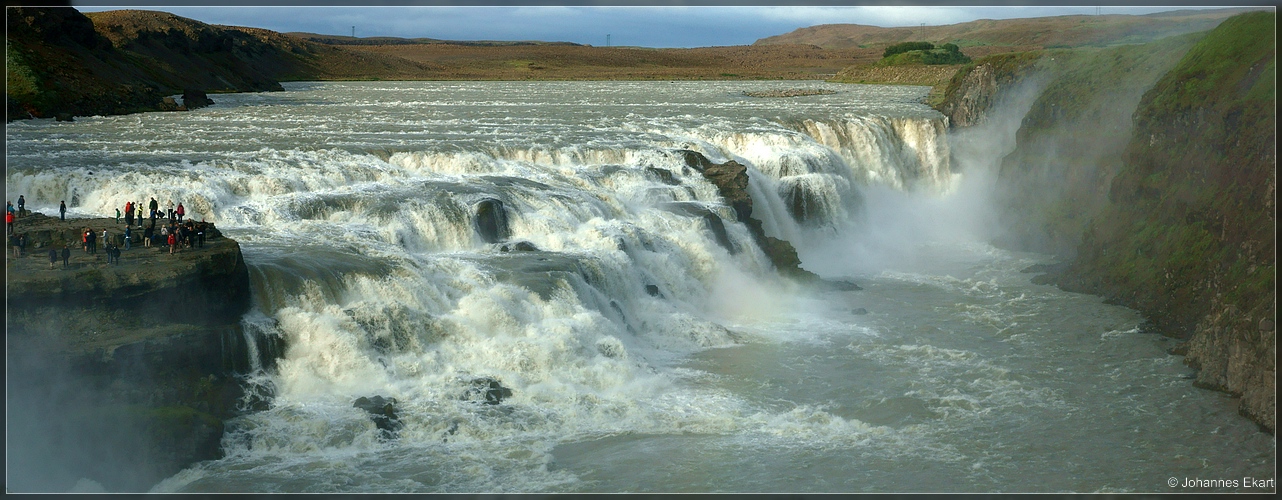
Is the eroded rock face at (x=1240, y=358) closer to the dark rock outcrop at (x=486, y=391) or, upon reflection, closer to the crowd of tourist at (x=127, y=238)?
the dark rock outcrop at (x=486, y=391)

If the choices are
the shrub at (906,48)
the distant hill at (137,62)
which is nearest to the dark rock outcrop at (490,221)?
the distant hill at (137,62)

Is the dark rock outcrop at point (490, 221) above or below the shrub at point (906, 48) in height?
below

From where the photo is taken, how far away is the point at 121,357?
53.3 ft

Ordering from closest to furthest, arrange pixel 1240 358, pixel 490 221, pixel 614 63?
pixel 1240 358, pixel 490 221, pixel 614 63

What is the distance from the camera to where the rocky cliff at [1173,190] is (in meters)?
20.2

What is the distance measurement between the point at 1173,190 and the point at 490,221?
16.0 meters

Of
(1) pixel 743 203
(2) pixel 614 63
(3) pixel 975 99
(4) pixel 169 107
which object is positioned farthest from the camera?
(2) pixel 614 63

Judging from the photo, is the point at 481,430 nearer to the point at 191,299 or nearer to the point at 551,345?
the point at 551,345

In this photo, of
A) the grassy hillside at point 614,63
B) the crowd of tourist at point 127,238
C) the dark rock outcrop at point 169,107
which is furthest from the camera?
the grassy hillside at point 614,63

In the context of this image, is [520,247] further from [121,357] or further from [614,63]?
[614,63]

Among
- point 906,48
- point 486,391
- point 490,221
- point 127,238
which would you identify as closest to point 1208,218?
point 490,221

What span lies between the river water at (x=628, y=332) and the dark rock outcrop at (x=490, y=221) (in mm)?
237

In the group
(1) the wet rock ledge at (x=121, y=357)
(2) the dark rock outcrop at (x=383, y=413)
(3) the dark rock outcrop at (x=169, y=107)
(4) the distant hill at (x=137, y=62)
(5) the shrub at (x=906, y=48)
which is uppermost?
(5) the shrub at (x=906, y=48)

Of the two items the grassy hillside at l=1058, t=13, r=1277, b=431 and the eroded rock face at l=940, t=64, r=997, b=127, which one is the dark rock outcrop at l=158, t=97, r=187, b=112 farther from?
the grassy hillside at l=1058, t=13, r=1277, b=431
